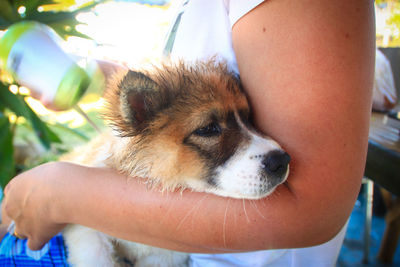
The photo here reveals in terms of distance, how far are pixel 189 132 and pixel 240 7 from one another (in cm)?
60

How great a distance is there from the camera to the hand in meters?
1.21

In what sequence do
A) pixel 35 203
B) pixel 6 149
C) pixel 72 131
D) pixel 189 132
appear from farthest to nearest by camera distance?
pixel 72 131 < pixel 6 149 < pixel 189 132 < pixel 35 203

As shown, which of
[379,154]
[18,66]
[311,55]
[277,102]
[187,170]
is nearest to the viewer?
[311,55]

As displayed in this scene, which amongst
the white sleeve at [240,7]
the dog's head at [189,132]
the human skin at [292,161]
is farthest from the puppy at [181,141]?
the white sleeve at [240,7]

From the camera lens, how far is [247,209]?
1061 mm

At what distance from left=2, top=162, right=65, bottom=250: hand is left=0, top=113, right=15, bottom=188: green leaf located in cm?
146

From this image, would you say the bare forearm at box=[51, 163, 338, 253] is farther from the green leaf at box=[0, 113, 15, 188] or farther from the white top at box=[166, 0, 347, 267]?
the green leaf at box=[0, 113, 15, 188]

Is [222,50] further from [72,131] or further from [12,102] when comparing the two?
[72,131]

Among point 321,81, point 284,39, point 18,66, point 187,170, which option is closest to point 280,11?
point 284,39

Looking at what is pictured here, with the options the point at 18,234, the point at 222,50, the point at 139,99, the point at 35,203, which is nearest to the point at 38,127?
the point at 18,234

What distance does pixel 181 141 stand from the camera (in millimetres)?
1362

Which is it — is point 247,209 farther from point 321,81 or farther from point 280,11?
point 280,11

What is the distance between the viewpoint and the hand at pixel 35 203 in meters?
1.21

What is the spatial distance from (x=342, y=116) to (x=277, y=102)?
0.22 metres
